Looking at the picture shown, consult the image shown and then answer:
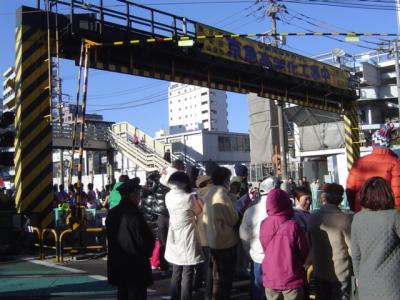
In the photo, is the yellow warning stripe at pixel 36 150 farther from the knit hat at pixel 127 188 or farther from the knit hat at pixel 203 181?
the knit hat at pixel 127 188

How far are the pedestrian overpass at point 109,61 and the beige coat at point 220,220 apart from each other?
18.9ft

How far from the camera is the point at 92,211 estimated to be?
13086mm

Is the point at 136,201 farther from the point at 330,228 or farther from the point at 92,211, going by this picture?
the point at 92,211

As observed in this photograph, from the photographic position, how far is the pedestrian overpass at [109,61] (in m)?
11.0

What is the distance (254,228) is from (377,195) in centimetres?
203

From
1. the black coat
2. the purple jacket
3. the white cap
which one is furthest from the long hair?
the black coat

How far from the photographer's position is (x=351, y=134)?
21109 millimetres

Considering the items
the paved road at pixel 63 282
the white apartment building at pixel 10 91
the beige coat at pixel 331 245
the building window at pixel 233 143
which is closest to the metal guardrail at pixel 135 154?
the building window at pixel 233 143

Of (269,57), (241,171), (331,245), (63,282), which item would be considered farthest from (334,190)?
(269,57)

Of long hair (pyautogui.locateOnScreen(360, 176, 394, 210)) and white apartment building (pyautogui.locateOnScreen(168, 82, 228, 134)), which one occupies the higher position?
white apartment building (pyautogui.locateOnScreen(168, 82, 228, 134))

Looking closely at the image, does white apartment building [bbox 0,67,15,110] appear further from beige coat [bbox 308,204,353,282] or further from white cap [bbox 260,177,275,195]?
beige coat [bbox 308,204,353,282]

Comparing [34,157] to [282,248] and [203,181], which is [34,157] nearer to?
[203,181]

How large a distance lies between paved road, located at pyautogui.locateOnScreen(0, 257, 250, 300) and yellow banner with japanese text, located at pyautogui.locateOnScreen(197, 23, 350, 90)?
6877 mm

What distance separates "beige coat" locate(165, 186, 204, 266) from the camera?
6.05 meters
